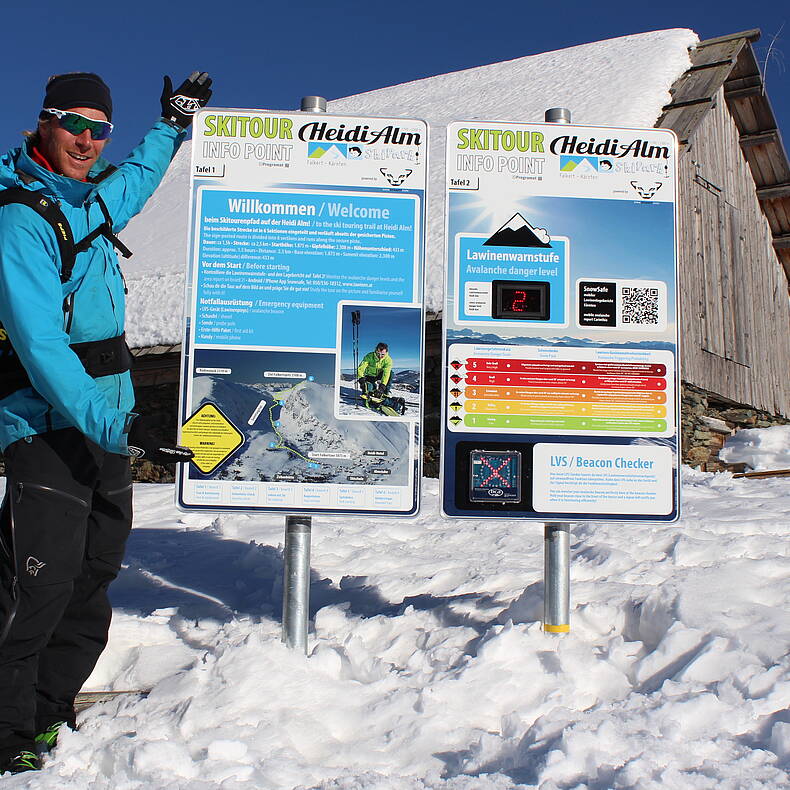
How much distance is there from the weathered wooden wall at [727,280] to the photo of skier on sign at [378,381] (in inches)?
286

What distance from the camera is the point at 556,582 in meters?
3.09

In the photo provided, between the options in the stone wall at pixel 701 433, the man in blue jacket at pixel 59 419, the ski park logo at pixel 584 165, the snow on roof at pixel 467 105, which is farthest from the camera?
the snow on roof at pixel 467 105

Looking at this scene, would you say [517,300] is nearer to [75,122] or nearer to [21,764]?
[75,122]

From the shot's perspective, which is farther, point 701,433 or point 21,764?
point 701,433

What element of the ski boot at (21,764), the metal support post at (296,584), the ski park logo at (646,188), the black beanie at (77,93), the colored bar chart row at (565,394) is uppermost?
the black beanie at (77,93)

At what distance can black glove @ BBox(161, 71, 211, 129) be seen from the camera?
120 inches

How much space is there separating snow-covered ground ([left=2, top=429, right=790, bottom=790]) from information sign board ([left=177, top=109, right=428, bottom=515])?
1.94 feet

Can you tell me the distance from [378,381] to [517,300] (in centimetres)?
60

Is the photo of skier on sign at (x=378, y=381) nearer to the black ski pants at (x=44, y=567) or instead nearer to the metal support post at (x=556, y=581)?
the metal support post at (x=556, y=581)

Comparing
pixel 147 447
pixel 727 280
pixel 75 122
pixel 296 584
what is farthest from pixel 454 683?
pixel 727 280

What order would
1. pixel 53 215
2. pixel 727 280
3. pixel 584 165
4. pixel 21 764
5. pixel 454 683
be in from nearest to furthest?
pixel 21 764, pixel 53 215, pixel 454 683, pixel 584 165, pixel 727 280

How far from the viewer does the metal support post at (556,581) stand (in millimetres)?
3070

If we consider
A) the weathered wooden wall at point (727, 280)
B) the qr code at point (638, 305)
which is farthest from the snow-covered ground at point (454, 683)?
the weathered wooden wall at point (727, 280)

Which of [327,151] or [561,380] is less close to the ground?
[327,151]
